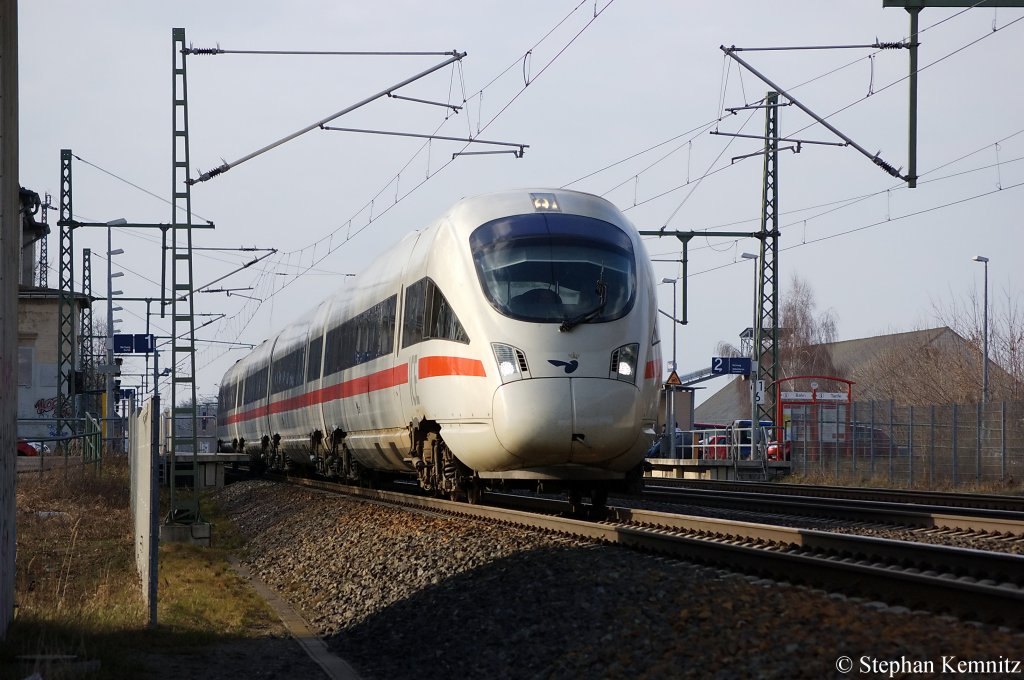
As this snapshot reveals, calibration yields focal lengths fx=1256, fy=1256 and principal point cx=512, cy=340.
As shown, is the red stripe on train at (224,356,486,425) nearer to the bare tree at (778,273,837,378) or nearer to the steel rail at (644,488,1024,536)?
the steel rail at (644,488,1024,536)

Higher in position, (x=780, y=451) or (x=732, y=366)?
(x=732, y=366)

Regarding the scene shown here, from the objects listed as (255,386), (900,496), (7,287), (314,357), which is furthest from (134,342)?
(7,287)

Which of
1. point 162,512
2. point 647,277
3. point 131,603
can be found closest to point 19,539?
point 162,512

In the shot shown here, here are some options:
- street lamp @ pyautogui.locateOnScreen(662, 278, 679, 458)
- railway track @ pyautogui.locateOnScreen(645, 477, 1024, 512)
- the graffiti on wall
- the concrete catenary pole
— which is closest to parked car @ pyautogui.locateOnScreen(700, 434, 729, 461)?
street lamp @ pyautogui.locateOnScreen(662, 278, 679, 458)

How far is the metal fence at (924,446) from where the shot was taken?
26.5 m

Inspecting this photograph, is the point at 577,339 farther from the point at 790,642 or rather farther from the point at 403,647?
the point at 790,642

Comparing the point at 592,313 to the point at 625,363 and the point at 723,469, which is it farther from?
the point at 723,469

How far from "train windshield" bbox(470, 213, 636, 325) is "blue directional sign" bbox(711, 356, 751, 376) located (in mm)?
20653

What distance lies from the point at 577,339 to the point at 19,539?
8.74m

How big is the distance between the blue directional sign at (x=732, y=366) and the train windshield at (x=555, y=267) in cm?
2065

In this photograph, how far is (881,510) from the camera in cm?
1509

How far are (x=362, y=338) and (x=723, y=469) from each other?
51.6ft

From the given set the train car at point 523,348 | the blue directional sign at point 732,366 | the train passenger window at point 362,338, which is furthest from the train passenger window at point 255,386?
the train car at point 523,348

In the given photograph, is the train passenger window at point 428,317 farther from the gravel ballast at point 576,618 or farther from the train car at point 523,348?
the gravel ballast at point 576,618
